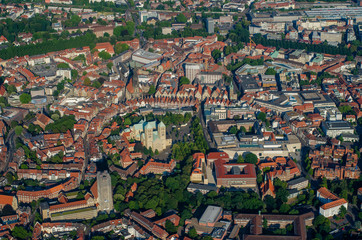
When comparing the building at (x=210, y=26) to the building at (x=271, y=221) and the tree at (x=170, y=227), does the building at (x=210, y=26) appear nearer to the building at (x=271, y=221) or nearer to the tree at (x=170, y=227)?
the building at (x=271, y=221)

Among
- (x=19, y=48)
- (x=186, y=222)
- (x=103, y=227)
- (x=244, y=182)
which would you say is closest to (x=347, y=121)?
(x=244, y=182)

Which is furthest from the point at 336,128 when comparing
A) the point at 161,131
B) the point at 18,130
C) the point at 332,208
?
the point at 18,130

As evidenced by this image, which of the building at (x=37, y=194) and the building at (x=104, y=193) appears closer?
the building at (x=104, y=193)

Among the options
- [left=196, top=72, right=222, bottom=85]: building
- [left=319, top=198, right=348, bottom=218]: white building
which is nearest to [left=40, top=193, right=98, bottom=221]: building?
[left=319, top=198, right=348, bottom=218]: white building

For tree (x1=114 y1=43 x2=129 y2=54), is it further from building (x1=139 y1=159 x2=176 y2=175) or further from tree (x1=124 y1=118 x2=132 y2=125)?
building (x1=139 y1=159 x2=176 y2=175)

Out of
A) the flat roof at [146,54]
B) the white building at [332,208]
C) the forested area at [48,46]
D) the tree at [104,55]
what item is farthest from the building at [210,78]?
the white building at [332,208]

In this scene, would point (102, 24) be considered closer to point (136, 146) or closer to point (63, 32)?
point (63, 32)
